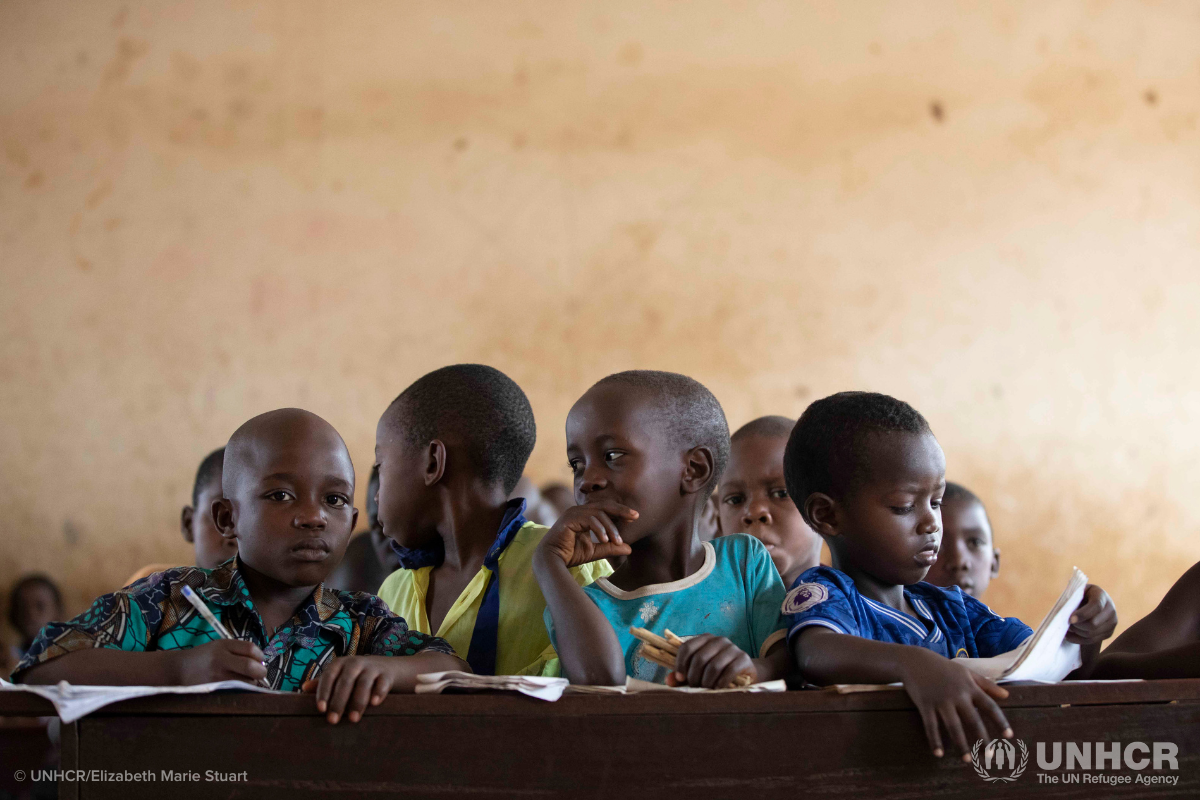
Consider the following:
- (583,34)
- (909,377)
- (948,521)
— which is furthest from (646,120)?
(948,521)

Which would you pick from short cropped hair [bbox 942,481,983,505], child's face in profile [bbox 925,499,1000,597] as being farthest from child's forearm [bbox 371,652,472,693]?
short cropped hair [bbox 942,481,983,505]

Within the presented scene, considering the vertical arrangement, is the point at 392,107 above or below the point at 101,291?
above

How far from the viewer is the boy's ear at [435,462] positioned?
6.06 feet

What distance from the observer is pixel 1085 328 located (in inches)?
199

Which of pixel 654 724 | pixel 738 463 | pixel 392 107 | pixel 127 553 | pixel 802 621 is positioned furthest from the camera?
pixel 392 107

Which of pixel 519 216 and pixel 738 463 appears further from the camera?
pixel 519 216

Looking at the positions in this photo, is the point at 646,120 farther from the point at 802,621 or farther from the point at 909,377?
the point at 802,621

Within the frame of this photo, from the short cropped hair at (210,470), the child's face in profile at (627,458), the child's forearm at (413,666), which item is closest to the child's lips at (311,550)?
the child's forearm at (413,666)

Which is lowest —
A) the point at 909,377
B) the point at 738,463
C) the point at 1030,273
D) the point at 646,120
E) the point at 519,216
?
the point at 738,463

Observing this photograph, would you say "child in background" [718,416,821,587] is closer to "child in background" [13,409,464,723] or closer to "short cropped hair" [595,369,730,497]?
"short cropped hair" [595,369,730,497]

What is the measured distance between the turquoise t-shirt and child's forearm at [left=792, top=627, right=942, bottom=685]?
6.3 inches

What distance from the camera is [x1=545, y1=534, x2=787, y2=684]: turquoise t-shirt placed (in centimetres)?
149

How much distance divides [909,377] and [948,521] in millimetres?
2582

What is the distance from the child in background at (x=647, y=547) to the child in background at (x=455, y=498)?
20cm
